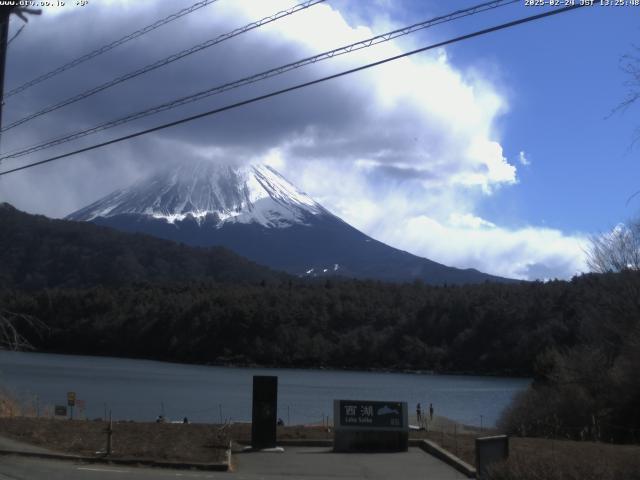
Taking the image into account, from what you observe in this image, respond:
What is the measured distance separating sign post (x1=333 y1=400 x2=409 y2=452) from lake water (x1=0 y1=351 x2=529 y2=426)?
691 inches

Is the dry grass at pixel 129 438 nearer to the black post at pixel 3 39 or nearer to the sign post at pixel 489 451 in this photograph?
the sign post at pixel 489 451

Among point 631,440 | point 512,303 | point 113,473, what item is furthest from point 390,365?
point 113,473

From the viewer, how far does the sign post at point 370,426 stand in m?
22.2

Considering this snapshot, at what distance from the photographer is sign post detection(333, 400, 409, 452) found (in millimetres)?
22172

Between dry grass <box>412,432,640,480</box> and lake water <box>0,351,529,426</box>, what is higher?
lake water <box>0,351,529,426</box>

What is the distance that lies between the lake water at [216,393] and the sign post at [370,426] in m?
17.5

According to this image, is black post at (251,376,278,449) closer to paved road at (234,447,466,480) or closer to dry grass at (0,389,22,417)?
paved road at (234,447,466,480)

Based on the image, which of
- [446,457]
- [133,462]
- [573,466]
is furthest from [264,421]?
[573,466]

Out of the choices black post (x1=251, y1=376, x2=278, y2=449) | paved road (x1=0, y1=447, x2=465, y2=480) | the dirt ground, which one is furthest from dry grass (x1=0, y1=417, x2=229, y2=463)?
paved road (x1=0, y1=447, x2=465, y2=480)

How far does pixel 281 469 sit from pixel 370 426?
4.05 meters

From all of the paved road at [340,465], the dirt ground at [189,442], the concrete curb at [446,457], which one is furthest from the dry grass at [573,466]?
the paved road at [340,465]

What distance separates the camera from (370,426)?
879 inches

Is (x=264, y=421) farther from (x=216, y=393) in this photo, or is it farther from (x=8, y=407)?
(x=216, y=393)

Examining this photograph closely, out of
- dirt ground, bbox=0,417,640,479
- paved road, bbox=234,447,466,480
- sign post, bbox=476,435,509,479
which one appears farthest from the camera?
paved road, bbox=234,447,466,480
